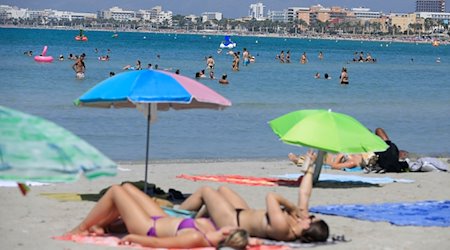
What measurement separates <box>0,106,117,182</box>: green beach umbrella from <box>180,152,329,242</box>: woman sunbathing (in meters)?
2.68

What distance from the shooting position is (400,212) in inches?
419

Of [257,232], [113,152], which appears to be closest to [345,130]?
[257,232]

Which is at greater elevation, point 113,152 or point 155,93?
point 155,93

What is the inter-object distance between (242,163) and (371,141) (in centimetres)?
→ 413

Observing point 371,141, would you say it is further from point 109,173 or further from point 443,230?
point 109,173

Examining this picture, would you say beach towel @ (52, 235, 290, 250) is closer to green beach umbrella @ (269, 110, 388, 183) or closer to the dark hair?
the dark hair

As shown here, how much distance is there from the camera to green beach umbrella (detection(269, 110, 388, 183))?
11.2 metres

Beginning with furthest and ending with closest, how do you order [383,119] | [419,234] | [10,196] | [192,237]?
[383,119]
[10,196]
[419,234]
[192,237]

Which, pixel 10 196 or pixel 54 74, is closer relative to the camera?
pixel 10 196

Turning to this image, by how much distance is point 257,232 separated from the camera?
330 inches

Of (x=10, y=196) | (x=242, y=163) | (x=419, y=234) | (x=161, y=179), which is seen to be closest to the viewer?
(x=419, y=234)

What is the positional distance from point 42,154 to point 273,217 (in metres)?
3.14

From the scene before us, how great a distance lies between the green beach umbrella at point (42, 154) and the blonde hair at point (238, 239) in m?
2.27

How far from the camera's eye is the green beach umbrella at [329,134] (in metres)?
11.2
